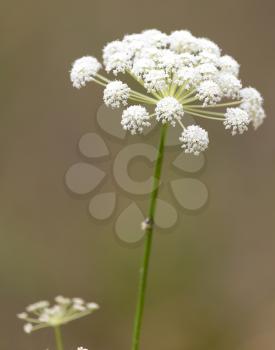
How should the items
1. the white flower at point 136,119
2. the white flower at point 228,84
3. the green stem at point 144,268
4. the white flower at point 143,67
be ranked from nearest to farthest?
the green stem at point 144,268 < the white flower at point 136,119 < the white flower at point 143,67 < the white flower at point 228,84

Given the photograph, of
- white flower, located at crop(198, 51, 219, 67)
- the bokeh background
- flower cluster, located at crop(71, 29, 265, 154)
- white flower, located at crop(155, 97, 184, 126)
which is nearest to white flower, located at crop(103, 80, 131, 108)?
flower cluster, located at crop(71, 29, 265, 154)

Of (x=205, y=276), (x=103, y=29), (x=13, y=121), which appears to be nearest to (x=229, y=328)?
(x=205, y=276)

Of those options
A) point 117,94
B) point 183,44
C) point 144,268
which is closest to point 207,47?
point 183,44

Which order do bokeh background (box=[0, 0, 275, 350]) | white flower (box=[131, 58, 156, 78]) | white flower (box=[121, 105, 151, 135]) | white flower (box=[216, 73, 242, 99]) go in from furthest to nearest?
1. bokeh background (box=[0, 0, 275, 350])
2. white flower (box=[216, 73, 242, 99])
3. white flower (box=[131, 58, 156, 78])
4. white flower (box=[121, 105, 151, 135])

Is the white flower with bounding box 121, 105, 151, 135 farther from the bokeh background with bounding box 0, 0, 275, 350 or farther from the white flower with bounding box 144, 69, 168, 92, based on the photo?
the bokeh background with bounding box 0, 0, 275, 350

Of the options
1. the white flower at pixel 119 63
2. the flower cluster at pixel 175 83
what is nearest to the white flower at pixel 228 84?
the flower cluster at pixel 175 83

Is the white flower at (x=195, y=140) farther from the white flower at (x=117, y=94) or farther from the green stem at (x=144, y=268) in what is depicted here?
the white flower at (x=117, y=94)

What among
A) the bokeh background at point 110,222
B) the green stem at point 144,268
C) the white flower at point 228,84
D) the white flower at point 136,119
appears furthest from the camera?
the bokeh background at point 110,222
